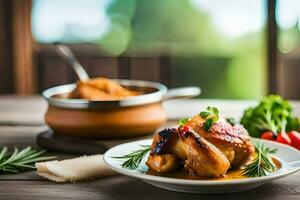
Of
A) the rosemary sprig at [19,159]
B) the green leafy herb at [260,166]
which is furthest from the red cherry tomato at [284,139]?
the rosemary sprig at [19,159]

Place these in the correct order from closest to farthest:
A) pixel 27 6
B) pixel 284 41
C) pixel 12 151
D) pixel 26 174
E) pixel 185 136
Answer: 1. pixel 185 136
2. pixel 26 174
3. pixel 12 151
4. pixel 27 6
5. pixel 284 41

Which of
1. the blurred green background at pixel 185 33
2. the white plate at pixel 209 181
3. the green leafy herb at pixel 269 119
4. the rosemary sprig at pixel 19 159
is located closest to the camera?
the white plate at pixel 209 181

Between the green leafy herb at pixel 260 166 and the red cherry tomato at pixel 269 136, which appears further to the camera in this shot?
the red cherry tomato at pixel 269 136

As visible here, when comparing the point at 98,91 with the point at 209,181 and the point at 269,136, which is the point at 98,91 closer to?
the point at 269,136

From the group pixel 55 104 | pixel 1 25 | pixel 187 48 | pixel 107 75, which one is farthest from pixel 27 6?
pixel 55 104

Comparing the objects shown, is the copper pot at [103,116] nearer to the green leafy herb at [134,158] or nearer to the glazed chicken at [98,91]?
the glazed chicken at [98,91]

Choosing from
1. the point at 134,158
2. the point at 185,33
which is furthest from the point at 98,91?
the point at 185,33

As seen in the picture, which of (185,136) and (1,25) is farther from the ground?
(1,25)

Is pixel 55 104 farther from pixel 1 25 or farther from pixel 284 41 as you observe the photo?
pixel 284 41
